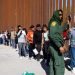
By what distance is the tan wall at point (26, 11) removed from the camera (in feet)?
101

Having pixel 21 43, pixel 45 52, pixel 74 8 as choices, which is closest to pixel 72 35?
pixel 45 52

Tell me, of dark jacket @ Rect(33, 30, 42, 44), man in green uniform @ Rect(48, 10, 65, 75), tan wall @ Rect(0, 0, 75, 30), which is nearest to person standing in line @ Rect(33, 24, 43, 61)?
dark jacket @ Rect(33, 30, 42, 44)

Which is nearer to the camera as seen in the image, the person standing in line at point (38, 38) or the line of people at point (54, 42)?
the line of people at point (54, 42)

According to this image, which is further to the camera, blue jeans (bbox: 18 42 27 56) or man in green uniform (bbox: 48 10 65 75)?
blue jeans (bbox: 18 42 27 56)

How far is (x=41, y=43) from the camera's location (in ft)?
54.4

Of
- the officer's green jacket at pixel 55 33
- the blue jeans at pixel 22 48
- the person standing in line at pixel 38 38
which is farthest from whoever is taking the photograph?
the blue jeans at pixel 22 48

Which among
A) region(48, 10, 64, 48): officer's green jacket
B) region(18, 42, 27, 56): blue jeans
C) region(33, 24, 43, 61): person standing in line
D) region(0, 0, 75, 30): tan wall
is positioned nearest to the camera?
region(48, 10, 64, 48): officer's green jacket

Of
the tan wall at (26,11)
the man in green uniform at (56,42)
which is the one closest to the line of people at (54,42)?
the man in green uniform at (56,42)

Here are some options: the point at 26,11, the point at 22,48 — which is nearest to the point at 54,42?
the point at 22,48

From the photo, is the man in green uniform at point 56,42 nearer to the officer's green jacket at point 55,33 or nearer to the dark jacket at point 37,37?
the officer's green jacket at point 55,33

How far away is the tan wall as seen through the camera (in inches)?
1209

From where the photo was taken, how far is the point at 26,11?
1521 inches

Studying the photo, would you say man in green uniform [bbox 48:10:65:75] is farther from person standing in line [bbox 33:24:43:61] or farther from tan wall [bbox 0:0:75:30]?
tan wall [bbox 0:0:75:30]

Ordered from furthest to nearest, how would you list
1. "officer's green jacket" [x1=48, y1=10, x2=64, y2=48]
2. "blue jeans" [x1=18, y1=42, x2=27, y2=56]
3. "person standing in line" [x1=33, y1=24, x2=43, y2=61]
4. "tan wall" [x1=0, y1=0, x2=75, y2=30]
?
"tan wall" [x1=0, y1=0, x2=75, y2=30] < "blue jeans" [x1=18, y1=42, x2=27, y2=56] < "person standing in line" [x1=33, y1=24, x2=43, y2=61] < "officer's green jacket" [x1=48, y1=10, x2=64, y2=48]
